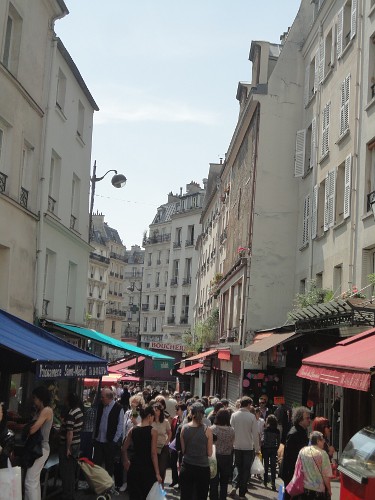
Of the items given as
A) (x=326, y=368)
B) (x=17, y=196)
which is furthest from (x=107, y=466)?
(x=17, y=196)

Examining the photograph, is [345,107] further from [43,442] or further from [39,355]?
[43,442]

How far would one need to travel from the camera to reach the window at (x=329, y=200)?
2056 cm

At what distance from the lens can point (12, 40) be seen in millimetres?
16203

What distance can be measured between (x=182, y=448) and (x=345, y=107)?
1208 centimetres

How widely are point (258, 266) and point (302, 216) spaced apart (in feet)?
8.48

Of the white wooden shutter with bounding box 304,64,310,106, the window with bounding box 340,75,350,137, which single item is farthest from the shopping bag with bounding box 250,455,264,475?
the white wooden shutter with bounding box 304,64,310,106

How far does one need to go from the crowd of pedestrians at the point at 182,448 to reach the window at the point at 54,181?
239 inches

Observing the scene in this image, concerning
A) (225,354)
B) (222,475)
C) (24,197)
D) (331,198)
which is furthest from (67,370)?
(225,354)

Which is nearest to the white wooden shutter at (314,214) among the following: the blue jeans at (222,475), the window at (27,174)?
the window at (27,174)

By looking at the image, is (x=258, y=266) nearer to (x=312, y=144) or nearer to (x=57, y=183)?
(x=312, y=144)

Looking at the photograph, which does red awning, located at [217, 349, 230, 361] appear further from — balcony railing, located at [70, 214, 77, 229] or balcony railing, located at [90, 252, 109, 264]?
balcony railing, located at [90, 252, 109, 264]

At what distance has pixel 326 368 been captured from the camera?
11.7 m

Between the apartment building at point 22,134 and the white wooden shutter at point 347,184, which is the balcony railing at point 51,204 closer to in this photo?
the apartment building at point 22,134

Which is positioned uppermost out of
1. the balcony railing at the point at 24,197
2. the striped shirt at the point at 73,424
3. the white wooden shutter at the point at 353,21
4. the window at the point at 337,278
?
the white wooden shutter at the point at 353,21
